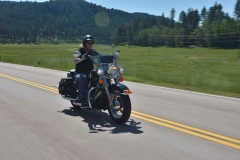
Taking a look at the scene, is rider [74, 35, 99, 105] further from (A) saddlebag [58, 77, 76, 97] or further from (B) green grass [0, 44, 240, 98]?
(A) saddlebag [58, 77, 76, 97]

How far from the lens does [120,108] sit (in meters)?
6.67

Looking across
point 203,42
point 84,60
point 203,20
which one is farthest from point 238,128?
point 203,20

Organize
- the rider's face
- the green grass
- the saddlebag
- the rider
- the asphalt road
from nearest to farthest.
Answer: the asphalt road
the rider
the rider's face
the saddlebag
the green grass

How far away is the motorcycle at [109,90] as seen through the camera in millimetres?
6523

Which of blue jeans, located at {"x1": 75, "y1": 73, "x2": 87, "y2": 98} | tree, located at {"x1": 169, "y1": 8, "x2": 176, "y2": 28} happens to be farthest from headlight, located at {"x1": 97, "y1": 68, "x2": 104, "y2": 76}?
tree, located at {"x1": 169, "y1": 8, "x2": 176, "y2": 28}

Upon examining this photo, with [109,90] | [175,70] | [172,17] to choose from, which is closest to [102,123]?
[109,90]

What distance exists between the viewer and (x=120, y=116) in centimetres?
668

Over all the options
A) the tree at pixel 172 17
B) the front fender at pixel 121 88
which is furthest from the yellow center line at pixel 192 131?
the tree at pixel 172 17

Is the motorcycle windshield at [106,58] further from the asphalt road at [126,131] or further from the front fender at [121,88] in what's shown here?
the asphalt road at [126,131]

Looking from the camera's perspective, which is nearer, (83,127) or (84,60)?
(83,127)

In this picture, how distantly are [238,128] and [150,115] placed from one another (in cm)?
197

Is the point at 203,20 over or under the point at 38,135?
over

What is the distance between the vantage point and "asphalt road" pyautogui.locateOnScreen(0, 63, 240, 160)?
4914 mm

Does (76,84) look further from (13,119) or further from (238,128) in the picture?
(238,128)
